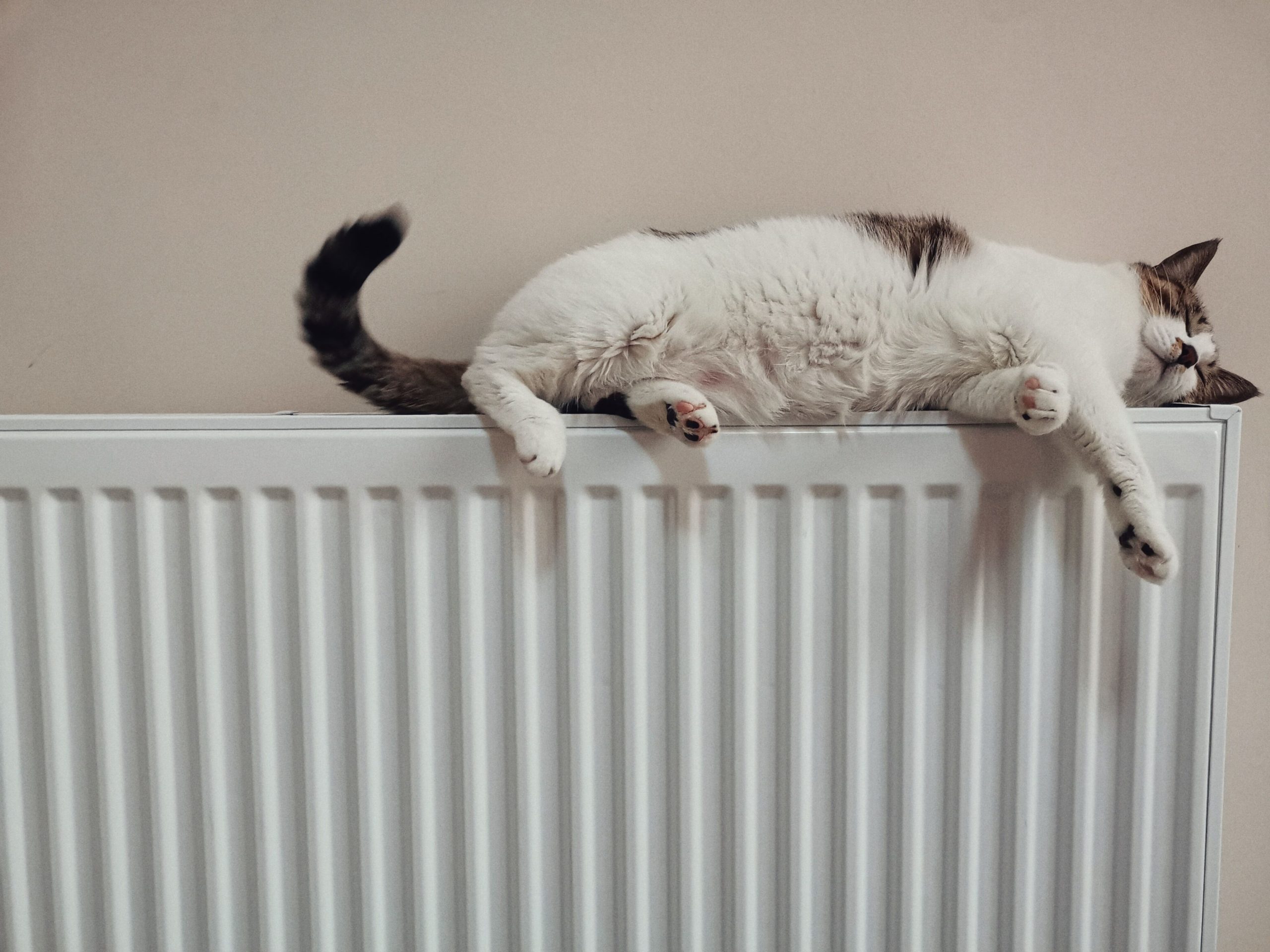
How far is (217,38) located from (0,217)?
345 mm

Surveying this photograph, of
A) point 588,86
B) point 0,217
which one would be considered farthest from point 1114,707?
point 0,217

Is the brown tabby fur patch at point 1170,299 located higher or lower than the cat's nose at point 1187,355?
higher

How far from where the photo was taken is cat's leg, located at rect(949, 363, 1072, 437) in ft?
1.98

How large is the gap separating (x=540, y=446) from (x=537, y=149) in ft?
1.51

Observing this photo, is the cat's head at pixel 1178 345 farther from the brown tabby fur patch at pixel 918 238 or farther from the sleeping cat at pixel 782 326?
the brown tabby fur patch at pixel 918 238

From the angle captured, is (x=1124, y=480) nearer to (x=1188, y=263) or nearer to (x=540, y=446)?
(x=1188, y=263)

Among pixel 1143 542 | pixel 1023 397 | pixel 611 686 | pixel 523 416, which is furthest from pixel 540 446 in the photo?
pixel 1143 542

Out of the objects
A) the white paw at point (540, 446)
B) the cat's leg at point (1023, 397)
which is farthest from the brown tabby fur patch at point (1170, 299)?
the white paw at point (540, 446)

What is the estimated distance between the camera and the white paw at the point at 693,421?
2.06 feet

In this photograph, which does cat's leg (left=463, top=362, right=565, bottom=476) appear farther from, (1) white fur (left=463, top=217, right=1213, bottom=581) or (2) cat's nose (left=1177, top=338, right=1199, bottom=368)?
(2) cat's nose (left=1177, top=338, right=1199, bottom=368)

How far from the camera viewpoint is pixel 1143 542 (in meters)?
0.62

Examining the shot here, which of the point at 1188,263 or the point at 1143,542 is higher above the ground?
the point at 1188,263

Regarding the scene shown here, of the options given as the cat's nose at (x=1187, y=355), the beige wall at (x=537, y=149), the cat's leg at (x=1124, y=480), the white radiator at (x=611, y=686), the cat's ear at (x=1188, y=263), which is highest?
the beige wall at (x=537, y=149)

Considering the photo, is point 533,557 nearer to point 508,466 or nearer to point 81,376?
point 508,466
